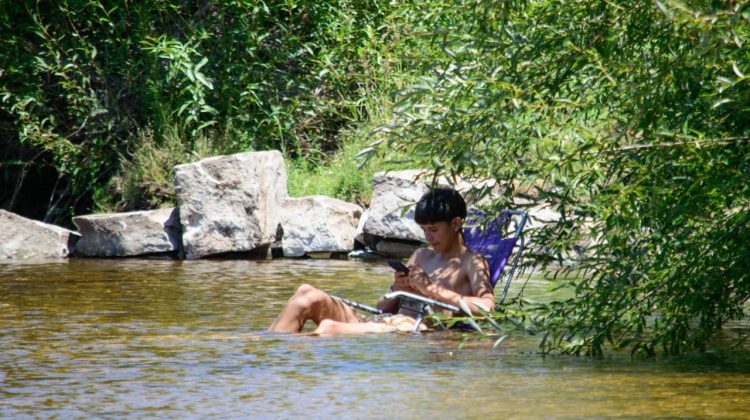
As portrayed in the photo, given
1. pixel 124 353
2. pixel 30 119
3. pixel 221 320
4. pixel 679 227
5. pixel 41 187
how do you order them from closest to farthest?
pixel 679 227 < pixel 124 353 < pixel 221 320 < pixel 30 119 < pixel 41 187

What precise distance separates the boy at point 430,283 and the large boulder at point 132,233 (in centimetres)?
633

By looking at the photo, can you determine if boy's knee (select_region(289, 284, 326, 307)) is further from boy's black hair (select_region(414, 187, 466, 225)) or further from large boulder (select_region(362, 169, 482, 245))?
large boulder (select_region(362, 169, 482, 245))

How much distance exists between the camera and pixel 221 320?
329 inches

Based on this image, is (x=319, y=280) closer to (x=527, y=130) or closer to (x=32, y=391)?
(x=527, y=130)

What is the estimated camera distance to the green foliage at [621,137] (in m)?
5.71

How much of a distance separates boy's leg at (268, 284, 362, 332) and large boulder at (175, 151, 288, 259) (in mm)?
5966

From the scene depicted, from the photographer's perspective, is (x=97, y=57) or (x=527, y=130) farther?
(x=97, y=57)

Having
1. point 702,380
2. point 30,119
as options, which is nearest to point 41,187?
point 30,119

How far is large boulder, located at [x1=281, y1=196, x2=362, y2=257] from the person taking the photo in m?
13.4

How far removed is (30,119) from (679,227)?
11.1 metres

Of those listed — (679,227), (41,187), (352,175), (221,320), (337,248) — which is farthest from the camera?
(41,187)

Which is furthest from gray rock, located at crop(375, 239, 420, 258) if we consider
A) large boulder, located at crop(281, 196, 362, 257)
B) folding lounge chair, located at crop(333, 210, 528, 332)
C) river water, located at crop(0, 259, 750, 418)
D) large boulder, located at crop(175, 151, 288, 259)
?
folding lounge chair, located at crop(333, 210, 528, 332)

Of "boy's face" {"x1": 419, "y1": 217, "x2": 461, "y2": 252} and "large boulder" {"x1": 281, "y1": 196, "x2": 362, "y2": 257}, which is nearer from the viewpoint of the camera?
"boy's face" {"x1": 419, "y1": 217, "x2": 461, "y2": 252}

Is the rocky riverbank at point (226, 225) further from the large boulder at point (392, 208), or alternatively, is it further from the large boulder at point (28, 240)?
the large boulder at point (392, 208)
